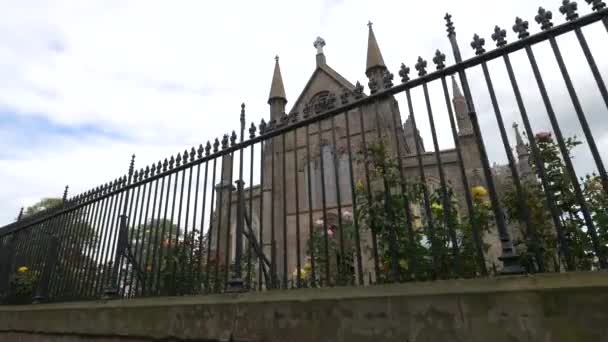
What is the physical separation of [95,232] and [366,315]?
15.7ft

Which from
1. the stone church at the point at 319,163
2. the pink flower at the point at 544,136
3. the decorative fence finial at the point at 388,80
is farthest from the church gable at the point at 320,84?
the decorative fence finial at the point at 388,80

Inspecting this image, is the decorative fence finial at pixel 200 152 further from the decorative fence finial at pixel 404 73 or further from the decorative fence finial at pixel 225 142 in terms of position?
the decorative fence finial at pixel 404 73

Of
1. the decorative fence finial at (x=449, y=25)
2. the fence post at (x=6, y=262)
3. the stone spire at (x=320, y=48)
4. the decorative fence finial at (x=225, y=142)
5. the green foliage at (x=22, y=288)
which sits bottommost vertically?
the green foliage at (x=22, y=288)

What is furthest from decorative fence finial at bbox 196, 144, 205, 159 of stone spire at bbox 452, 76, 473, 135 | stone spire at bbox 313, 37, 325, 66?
stone spire at bbox 313, 37, 325, 66

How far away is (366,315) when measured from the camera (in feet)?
6.76

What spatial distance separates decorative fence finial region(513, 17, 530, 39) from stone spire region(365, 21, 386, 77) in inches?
752

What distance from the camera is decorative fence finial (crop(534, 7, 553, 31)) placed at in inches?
93.6

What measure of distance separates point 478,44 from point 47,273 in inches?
263

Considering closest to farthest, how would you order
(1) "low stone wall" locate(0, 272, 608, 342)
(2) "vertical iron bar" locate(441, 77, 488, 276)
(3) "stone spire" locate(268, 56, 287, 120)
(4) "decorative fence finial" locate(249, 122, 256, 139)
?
(1) "low stone wall" locate(0, 272, 608, 342) < (2) "vertical iron bar" locate(441, 77, 488, 276) < (4) "decorative fence finial" locate(249, 122, 256, 139) < (3) "stone spire" locate(268, 56, 287, 120)

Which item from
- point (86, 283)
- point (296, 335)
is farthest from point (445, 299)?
point (86, 283)

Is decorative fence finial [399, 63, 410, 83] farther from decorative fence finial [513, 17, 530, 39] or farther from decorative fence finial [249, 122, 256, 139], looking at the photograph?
decorative fence finial [249, 122, 256, 139]

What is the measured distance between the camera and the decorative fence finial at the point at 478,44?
8.49 feet

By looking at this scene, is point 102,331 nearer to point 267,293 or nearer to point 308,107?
point 267,293

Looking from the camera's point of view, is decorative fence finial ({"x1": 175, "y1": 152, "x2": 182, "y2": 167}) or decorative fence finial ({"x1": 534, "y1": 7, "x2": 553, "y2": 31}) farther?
decorative fence finial ({"x1": 175, "y1": 152, "x2": 182, "y2": 167})
